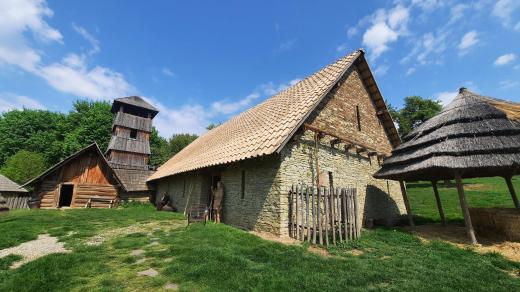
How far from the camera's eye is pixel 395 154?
10695mm

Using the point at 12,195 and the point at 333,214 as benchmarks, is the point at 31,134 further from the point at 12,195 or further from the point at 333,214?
the point at 333,214

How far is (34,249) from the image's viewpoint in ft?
20.8

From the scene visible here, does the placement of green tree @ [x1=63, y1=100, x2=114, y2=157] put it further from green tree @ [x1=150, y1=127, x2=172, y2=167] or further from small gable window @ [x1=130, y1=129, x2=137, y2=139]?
small gable window @ [x1=130, y1=129, x2=137, y2=139]

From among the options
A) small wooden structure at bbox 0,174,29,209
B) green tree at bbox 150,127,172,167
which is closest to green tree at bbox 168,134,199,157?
green tree at bbox 150,127,172,167

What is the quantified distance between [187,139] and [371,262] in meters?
44.7

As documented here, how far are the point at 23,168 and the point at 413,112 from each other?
53.0m

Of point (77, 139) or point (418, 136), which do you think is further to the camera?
point (77, 139)

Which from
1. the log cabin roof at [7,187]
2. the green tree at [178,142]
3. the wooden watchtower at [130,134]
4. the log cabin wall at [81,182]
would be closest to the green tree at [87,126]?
the green tree at [178,142]

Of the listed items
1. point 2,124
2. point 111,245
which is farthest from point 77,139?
point 111,245

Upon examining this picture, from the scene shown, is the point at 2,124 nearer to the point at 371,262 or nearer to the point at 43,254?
the point at 43,254

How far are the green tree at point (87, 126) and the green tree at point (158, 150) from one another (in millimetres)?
7710

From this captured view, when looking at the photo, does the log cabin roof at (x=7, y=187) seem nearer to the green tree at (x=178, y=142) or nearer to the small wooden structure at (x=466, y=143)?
the green tree at (x=178, y=142)

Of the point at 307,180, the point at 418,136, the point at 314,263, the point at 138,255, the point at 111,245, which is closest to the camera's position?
the point at 314,263

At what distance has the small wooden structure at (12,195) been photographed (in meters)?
19.7
